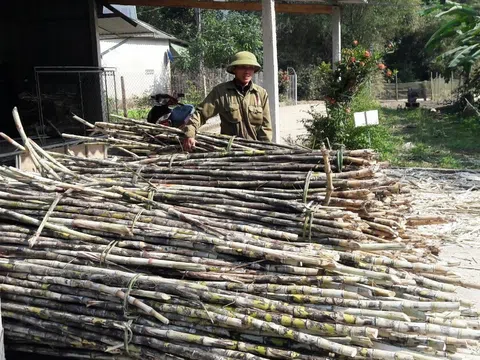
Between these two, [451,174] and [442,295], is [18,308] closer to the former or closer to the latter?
[442,295]

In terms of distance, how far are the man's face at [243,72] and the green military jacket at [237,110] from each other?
0.10 meters

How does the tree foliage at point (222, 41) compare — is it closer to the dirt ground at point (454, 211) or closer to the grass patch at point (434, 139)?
the grass patch at point (434, 139)

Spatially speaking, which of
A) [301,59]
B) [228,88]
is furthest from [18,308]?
[301,59]

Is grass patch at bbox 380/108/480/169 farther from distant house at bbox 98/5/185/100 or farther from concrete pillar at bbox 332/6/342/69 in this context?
distant house at bbox 98/5/185/100

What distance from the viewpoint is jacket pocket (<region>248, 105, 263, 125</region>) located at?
5234 mm

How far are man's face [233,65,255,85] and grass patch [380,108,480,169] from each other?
5.48 m

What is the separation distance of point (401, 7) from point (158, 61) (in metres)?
13.7

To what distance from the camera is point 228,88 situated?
5176 mm

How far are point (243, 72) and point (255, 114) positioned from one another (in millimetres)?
420

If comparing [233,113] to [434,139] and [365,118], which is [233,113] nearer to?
[365,118]

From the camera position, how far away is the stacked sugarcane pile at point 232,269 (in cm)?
247

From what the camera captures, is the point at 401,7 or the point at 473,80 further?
the point at 401,7

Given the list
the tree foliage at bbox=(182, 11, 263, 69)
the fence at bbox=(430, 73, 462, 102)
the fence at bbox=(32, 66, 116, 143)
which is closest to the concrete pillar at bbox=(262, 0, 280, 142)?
the fence at bbox=(32, 66, 116, 143)

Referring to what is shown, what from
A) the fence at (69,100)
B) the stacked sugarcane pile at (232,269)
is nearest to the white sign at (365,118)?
the fence at (69,100)
